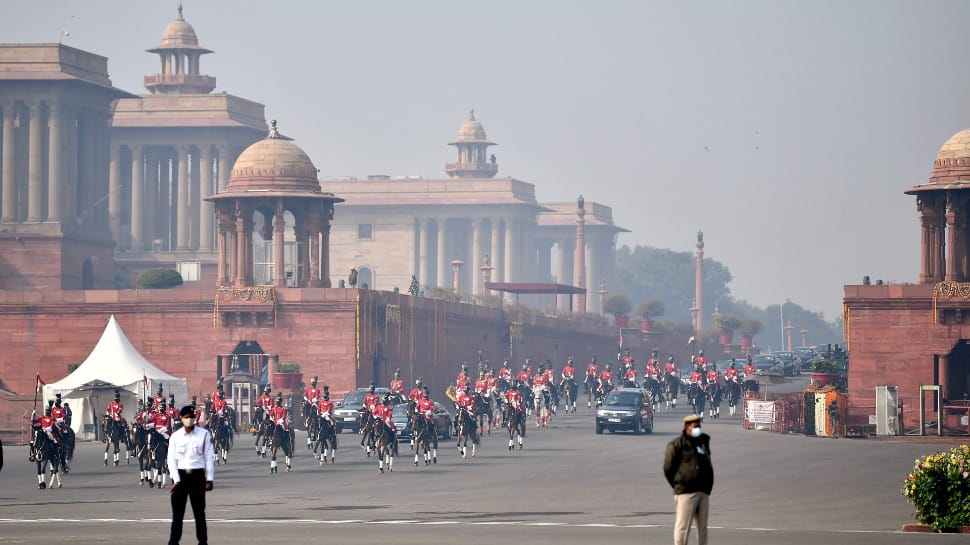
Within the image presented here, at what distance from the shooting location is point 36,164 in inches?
4299

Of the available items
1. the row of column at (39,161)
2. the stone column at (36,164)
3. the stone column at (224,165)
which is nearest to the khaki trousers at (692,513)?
the row of column at (39,161)

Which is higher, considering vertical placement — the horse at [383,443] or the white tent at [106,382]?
the white tent at [106,382]

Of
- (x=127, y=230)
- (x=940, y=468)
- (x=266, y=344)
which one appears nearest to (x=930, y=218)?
(x=266, y=344)

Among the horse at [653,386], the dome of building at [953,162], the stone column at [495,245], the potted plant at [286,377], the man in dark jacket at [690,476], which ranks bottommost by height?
the man in dark jacket at [690,476]

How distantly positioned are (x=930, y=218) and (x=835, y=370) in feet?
23.1

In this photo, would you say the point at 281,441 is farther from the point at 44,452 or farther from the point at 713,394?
the point at 713,394

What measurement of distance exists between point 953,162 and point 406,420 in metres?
25.2

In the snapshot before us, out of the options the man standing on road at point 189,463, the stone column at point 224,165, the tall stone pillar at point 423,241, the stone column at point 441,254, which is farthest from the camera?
the tall stone pillar at point 423,241

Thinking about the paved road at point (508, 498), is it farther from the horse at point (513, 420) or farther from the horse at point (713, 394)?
the horse at point (713, 394)

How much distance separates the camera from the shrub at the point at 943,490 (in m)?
29.6

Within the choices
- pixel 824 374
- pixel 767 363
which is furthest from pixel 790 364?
pixel 824 374

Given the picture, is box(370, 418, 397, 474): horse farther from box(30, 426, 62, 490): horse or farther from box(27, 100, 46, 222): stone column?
box(27, 100, 46, 222): stone column

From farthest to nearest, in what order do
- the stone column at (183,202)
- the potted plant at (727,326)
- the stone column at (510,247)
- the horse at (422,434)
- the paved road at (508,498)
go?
the stone column at (510,247)
the potted plant at (727,326)
the stone column at (183,202)
the horse at (422,434)
the paved road at (508,498)

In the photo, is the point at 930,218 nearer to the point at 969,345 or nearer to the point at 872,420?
the point at 969,345
